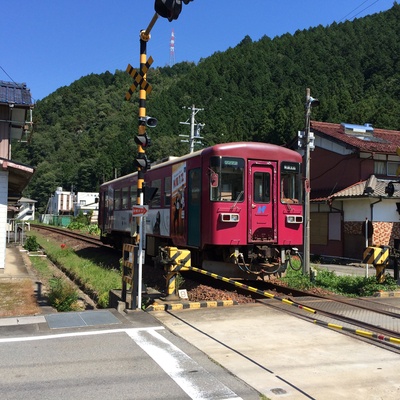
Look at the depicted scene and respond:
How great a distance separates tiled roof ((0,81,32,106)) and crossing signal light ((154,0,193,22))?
492 inches

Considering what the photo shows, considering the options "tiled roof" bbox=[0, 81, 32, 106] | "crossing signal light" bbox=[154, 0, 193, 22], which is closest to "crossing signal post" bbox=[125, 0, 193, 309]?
"crossing signal light" bbox=[154, 0, 193, 22]

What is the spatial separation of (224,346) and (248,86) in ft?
261

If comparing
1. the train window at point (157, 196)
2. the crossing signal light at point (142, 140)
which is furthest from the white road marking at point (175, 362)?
the train window at point (157, 196)

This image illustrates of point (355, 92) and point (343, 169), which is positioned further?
point (355, 92)

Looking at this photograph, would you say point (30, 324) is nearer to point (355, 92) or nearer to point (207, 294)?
point (207, 294)

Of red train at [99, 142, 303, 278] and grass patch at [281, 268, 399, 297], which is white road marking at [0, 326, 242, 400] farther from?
grass patch at [281, 268, 399, 297]

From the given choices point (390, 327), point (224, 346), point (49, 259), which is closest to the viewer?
A: point (224, 346)

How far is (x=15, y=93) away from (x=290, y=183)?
40.7 ft

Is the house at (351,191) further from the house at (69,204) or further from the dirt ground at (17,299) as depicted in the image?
the house at (69,204)

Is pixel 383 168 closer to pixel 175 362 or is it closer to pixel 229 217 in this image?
pixel 229 217

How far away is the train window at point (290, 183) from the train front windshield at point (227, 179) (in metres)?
1.16

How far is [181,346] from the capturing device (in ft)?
19.3

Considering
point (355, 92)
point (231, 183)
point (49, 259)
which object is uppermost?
point (355, 92)

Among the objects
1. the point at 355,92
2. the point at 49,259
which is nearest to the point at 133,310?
the point at 49,259
